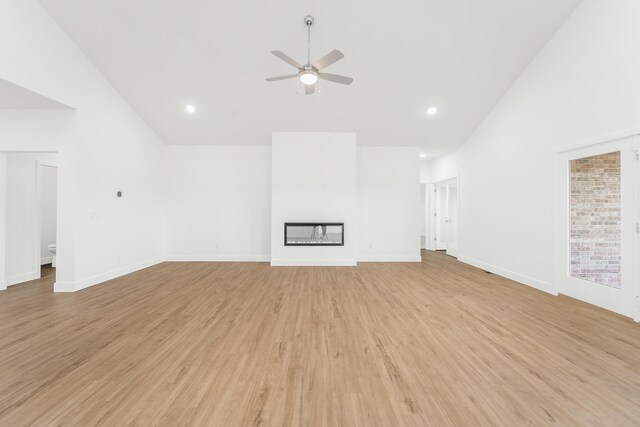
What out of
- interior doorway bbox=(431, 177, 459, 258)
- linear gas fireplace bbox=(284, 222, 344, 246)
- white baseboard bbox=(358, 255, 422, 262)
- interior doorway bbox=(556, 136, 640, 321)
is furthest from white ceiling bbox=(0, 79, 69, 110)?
interior doorway bbox=(431, 177, 459, 258)

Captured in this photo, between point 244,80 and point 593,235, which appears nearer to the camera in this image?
point 593,235

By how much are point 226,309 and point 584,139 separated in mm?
5130

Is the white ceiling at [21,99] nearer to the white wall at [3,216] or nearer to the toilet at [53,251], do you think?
the white wall at [3,216]

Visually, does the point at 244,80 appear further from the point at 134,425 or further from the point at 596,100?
the point at 596,100

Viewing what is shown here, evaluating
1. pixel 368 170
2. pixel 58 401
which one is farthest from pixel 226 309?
pixel 368 170

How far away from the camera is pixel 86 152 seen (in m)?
4.12

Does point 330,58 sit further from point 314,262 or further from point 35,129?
point 35,129

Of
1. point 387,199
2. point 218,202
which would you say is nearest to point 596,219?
point 387,199

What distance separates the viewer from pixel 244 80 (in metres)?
4.64

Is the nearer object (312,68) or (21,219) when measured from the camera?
(312,68)

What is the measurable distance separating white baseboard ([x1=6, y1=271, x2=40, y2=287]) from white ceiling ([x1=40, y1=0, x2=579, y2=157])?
11.5 ft

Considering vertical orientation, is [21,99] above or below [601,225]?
above

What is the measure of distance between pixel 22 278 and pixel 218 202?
3522mm

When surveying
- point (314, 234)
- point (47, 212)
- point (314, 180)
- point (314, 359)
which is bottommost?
point (314, 359)
